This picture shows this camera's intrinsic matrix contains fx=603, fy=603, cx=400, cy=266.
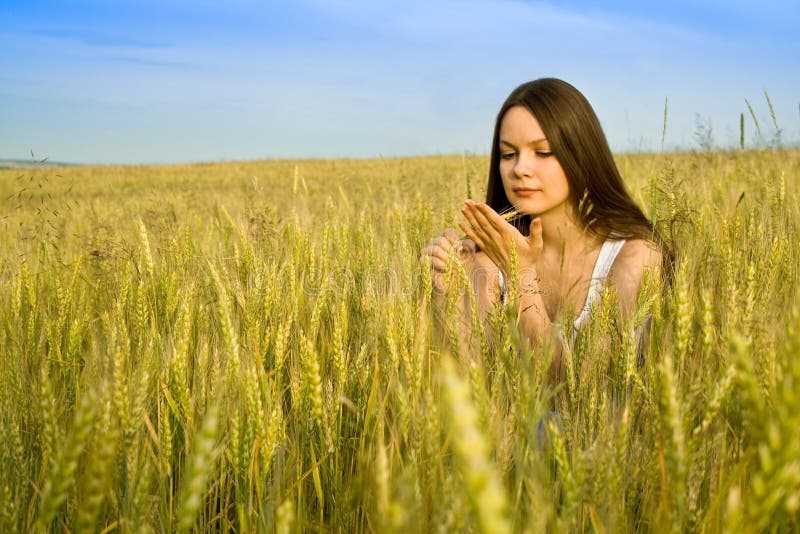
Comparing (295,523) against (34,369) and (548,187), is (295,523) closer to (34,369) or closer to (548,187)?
(34,369)

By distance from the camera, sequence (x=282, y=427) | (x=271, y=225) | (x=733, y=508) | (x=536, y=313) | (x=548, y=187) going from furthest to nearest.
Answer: (x=271, y=225) < (x=548, y=187) < (x=536, y=313) < (x=282, y=427) < (x=733, y=508)

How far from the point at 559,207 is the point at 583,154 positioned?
0.77ft

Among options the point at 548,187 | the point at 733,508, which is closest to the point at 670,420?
the point at 733,508

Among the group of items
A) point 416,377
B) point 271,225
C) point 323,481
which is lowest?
point 323,481

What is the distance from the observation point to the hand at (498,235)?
201 centimetres

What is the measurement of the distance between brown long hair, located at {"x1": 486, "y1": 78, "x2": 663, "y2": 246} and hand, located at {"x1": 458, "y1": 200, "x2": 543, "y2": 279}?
1.14 ft

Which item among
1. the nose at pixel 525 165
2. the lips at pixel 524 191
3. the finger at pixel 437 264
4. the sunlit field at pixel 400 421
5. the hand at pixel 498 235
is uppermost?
the nose at pixel 525 165

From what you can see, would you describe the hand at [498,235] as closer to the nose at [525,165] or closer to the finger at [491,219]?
the finger at [491,219]

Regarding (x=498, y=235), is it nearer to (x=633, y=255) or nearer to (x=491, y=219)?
(x=491, y=219)

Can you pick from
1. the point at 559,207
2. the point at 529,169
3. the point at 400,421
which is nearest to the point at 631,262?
the point at 559,207

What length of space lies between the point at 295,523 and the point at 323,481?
18 cm

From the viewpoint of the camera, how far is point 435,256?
211 cm

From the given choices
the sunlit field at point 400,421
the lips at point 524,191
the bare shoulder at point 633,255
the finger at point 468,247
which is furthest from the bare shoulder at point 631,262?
the finger at point 468,247

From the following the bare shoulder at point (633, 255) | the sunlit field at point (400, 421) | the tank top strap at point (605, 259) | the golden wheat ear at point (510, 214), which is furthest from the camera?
the tank top strap at point (605, 259)
